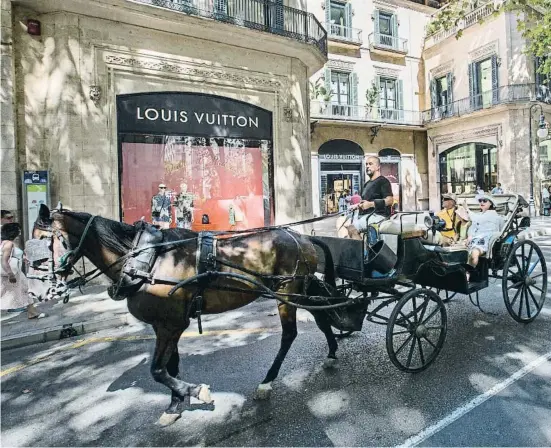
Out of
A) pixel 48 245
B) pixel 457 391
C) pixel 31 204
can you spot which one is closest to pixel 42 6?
pixel 31 204

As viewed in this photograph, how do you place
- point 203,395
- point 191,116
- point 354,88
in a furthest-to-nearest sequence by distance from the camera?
point 354,88 < point 191,116 < point 203,395

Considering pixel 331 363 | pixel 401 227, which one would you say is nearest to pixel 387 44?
pixel 401 227

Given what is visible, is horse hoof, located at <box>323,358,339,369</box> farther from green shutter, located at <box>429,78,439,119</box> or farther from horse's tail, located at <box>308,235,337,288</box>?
green shutter, located at <box>429,78,439,119</box>

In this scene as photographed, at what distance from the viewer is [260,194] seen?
1304 cm

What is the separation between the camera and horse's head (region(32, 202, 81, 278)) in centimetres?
334

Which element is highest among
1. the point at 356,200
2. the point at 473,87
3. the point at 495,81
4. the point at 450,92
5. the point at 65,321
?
the point at 450,92

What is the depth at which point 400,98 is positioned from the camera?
86.0 ft

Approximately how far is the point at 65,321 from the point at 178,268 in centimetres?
396

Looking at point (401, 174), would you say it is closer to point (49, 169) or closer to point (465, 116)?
point (465, 116)

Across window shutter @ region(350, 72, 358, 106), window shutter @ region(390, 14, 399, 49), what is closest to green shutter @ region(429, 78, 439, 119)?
window shutter @ region(390, 14, 399, 49)

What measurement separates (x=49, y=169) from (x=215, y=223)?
15.7ft

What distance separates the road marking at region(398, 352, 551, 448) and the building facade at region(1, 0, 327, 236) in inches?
346

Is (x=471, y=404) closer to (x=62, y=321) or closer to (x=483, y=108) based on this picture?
(x=62, y=321)

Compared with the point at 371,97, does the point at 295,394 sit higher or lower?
lower
